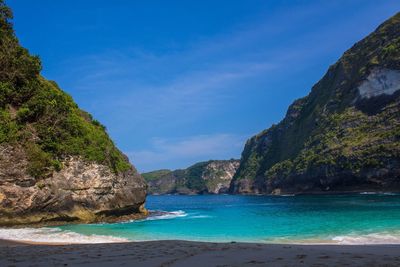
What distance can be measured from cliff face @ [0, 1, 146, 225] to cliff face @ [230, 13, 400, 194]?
68081 millimetres

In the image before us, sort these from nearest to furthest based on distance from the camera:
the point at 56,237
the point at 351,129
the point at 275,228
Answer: the point at 56,237
the point at 275,228
the point at 351,129

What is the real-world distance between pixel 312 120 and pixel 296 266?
A: 126 m

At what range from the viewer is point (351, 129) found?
10056cm

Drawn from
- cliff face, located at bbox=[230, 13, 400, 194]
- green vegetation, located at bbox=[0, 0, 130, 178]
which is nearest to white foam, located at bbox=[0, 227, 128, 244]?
green vegetation, located at bbox=[0, 0, 130, 178]

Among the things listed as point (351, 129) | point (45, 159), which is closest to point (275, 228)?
point (45, 159)

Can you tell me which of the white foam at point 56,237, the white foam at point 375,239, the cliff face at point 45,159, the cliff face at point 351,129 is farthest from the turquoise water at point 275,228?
the cliff face at point 351,129

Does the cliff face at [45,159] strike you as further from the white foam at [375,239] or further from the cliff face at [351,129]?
the cliff face at [351,129]

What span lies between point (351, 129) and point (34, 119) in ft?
295

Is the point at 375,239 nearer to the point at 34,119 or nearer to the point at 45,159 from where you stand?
the point at 45,159

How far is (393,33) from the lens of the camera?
105 meters

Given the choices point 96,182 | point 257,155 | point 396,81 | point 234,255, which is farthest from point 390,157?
point 257,155

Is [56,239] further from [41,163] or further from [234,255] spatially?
[234,255]

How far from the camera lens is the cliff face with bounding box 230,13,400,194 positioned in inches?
3369

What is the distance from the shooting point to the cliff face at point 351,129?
85562mm
